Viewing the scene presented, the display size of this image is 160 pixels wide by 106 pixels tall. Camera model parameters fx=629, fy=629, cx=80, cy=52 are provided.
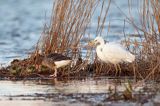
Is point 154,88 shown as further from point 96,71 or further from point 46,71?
point 46,71

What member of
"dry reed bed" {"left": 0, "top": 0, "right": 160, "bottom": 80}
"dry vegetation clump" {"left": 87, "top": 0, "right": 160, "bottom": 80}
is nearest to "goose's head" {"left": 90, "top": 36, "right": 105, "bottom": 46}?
"dry reed bed" {"left": 0, "top": 0, "right": 160, "bottom": 80}

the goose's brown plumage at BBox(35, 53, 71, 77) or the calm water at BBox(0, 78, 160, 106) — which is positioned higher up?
the goose's brown plumage at BBox(35, 53, 71, 77)

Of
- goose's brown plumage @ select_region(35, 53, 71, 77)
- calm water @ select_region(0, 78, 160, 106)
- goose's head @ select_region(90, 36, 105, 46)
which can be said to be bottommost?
calm water @ select_region(0, 78, 160, 106)

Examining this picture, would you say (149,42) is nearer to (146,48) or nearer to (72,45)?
(146,48)

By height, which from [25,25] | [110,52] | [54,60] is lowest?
[54,60]

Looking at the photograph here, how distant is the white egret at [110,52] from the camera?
10875 millimetres

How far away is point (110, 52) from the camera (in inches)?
437

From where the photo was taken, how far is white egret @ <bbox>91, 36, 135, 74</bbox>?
1088cm

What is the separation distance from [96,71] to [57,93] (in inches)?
84.2

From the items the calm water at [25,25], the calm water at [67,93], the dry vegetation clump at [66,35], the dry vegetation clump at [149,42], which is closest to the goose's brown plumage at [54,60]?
the dry vegetation clump at [66,35]

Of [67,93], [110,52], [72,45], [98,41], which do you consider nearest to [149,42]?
[110,52]

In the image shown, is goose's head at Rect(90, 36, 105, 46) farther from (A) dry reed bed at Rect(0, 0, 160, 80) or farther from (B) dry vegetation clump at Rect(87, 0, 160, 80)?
(B) dry vegetation clump at Rect(87, 0, 160, 80)

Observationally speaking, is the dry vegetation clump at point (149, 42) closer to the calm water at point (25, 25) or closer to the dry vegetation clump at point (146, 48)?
the dry vegetation clump at point (146, 48)

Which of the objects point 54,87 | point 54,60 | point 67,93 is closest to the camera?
point 67,93
